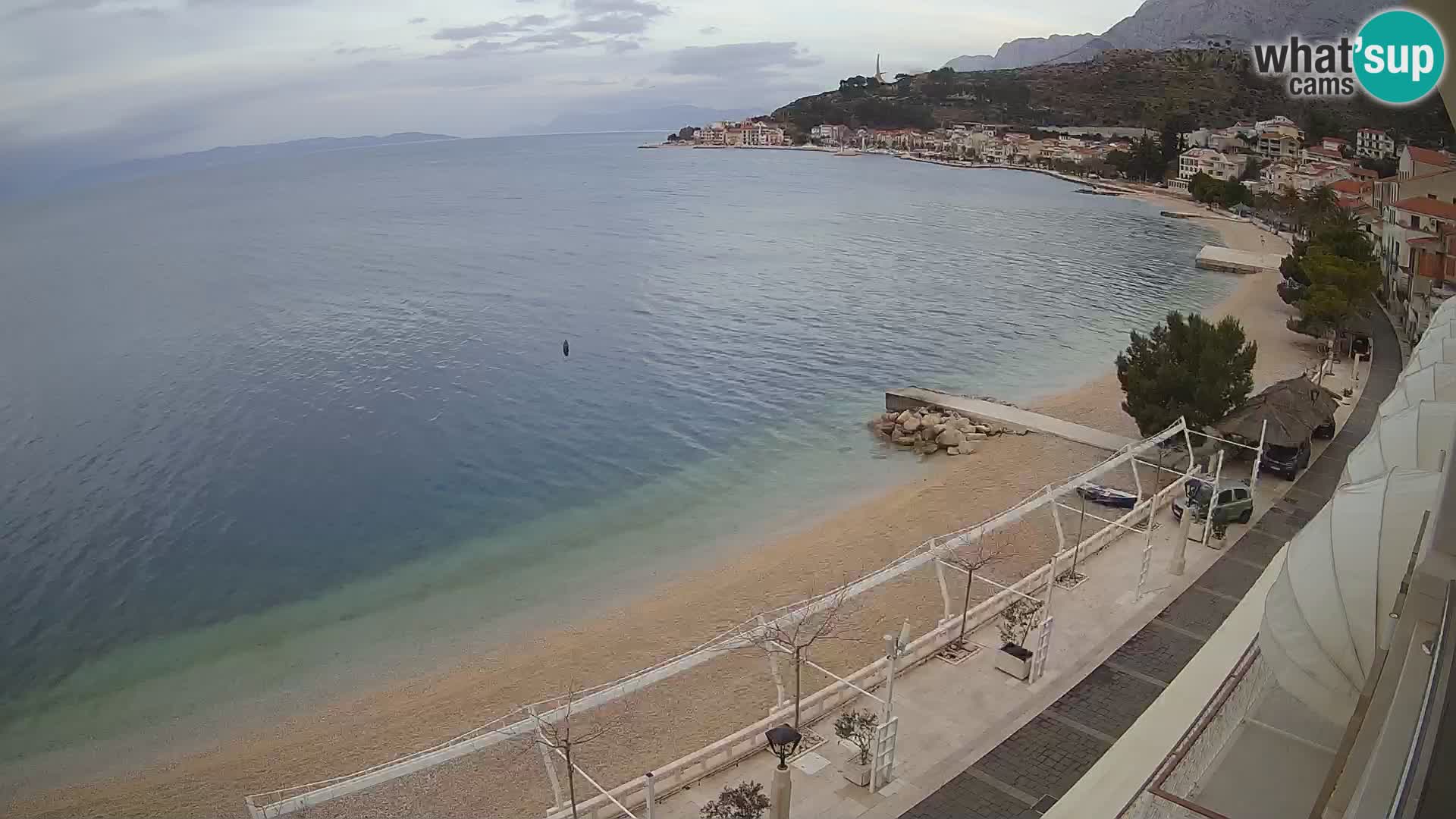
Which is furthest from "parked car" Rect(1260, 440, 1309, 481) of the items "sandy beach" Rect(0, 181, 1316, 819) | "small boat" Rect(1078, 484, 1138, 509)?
"sandy beach" Rect(0, 181, 1316, 819)

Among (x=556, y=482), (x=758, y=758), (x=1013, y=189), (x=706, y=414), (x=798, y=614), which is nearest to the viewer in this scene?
(x=758, y=758)

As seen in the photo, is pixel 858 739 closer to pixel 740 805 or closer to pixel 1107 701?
pixel 740 805

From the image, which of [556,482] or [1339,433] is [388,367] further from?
A: [1339,433]

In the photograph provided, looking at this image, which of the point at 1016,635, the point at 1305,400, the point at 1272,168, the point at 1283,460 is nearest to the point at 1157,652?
the point at 1016,635

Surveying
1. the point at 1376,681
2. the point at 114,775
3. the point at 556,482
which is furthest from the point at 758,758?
the point at 556,482

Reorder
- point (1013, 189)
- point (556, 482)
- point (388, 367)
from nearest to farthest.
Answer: point (556, 482), point (388, 367), point (1013, 189)

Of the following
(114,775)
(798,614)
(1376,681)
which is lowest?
(114,775)

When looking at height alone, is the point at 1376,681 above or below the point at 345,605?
above

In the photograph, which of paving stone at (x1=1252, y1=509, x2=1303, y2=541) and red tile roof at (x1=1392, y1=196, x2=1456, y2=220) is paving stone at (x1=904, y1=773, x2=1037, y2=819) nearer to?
paving stone at (x1=1252, y1=509, x2=1303, y2=541)

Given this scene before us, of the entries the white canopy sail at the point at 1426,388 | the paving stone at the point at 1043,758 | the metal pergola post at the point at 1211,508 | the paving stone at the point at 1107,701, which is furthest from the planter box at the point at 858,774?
the metal pergola post at the point at 1211,508
